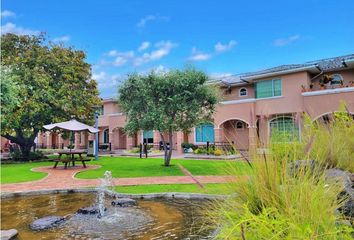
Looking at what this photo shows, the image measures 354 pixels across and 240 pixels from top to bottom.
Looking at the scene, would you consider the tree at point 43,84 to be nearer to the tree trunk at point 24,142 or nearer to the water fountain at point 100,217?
the tree trunk at point 24,142

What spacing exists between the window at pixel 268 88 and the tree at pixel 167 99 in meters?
10.3

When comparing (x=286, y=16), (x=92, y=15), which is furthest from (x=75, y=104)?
(x=286, y=16)

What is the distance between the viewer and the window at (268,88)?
78.3ft

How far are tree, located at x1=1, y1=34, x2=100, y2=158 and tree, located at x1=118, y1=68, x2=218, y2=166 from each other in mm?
8268

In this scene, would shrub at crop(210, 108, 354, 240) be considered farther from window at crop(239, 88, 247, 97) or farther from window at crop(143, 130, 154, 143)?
Answer: window at crop(143, 130, 154, 143)

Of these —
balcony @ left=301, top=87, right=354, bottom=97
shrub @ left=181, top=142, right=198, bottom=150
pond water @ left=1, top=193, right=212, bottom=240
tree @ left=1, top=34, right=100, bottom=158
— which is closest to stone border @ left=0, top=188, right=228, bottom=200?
pond water @ left=1, top=193, right=212, bottom=240

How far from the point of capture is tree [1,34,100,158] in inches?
802

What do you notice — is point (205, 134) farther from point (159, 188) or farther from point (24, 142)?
point (159, 188)

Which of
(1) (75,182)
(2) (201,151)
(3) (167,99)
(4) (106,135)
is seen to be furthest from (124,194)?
(4) (106,135)

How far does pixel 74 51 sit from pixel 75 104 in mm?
4656

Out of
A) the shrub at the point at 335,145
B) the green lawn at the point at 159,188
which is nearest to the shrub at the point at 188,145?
the green lawn at the point at 159,188

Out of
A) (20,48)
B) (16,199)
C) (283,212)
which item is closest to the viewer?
(283,212)

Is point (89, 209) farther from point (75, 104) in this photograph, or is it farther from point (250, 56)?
point (250, 56)

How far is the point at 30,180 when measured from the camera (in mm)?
12648
